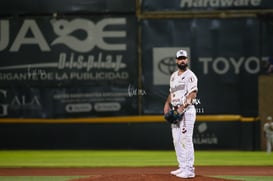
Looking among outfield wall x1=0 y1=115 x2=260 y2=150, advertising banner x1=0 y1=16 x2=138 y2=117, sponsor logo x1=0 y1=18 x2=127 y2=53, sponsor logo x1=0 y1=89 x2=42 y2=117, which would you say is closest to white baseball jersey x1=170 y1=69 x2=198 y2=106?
outfield wall x1=0 y1=115 x2=260 y2=150

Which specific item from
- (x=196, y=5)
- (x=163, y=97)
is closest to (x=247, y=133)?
(x=163, y=97)

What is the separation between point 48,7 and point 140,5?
2.46 metres

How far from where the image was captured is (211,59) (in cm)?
1778

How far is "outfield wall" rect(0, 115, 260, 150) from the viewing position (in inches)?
659

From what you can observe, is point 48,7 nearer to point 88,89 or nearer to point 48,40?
point 48,40

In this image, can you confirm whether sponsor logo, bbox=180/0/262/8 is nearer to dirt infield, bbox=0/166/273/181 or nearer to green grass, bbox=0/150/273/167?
green grass, bbox=0/150/273/167

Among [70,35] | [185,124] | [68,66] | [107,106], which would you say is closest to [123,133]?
[107,106]

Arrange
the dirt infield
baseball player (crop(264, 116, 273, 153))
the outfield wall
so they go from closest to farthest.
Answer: the dirt infield → baseball player (crop(264, 116, 273, 153)) → the outfield wall

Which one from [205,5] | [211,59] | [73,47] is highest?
[205,5]

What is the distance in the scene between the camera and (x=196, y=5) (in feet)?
57.9

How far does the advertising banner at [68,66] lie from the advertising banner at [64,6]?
8.6 inches

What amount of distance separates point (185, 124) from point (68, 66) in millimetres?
8723

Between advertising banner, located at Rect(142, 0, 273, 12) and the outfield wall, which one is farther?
advertising banner, located at Rect(142, 0, 273, 12)

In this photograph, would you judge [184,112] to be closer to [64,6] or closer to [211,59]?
[211,59]
